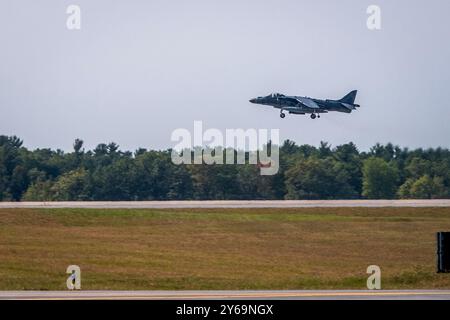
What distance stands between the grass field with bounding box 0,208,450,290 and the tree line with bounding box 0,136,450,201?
18.5 meters

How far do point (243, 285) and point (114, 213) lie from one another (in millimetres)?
20338

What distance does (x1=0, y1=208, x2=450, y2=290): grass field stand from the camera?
3441cm

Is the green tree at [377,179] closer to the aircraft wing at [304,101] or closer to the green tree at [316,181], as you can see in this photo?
the green tree at [316,181]

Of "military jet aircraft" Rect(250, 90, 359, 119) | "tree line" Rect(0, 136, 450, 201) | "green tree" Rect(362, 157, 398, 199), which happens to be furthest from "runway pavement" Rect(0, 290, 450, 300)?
"green tree" Rect(362, 157, 398, 199)

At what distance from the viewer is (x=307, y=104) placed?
199 ft

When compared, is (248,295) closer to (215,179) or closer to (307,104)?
(307,104)

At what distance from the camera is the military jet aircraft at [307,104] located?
198 ft

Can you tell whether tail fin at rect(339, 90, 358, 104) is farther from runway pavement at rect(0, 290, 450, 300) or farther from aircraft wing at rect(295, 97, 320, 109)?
runway pavement at rect(0, 290, 450, 300)

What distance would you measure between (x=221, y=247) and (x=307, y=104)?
1837 centimetres

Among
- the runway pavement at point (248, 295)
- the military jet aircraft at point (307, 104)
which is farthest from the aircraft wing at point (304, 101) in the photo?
the runway pavement at point (248, 295)

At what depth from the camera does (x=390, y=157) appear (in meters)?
88.6

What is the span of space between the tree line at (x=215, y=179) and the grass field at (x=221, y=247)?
18.5 metres
